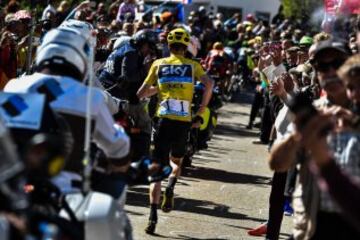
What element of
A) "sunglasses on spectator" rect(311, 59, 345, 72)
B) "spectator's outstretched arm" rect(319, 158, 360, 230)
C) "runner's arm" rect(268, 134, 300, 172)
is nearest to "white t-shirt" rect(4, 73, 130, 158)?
"runner's arm" rect(268, 134, 300, 172)

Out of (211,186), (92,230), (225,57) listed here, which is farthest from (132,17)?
(92,230)

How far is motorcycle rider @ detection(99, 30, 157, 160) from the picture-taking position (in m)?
12.7

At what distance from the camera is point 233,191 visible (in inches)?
509

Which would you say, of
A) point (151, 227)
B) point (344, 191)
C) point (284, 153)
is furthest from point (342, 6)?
point (344, 191)

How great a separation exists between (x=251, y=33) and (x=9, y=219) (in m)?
26.1

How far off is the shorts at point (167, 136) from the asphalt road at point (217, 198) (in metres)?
0.68

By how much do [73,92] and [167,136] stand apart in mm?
4868

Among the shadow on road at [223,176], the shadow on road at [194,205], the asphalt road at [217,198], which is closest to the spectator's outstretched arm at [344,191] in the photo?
the asphalt road at [217,198]

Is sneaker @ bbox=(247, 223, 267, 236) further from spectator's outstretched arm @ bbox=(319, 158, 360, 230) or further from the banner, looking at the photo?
spectator's outstretched arm @ bbox=(319, 158, 360, 230)

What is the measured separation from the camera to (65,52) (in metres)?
5.93

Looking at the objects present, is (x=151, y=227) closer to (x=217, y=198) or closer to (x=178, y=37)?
(x=178, y=37)

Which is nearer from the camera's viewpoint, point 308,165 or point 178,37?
point 308,165

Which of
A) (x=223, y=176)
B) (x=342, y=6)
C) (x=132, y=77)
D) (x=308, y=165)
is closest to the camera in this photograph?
(x=308, y=165)

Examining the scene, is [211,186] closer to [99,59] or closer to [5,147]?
[99,59]
